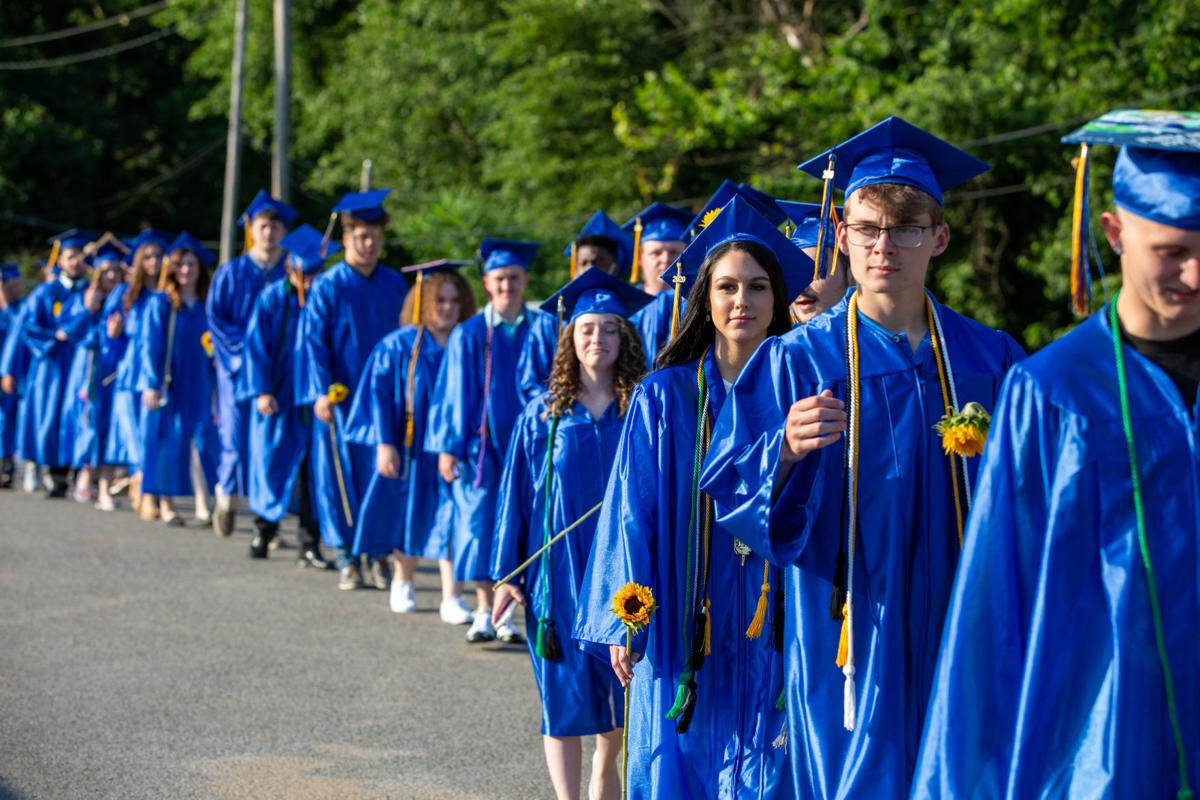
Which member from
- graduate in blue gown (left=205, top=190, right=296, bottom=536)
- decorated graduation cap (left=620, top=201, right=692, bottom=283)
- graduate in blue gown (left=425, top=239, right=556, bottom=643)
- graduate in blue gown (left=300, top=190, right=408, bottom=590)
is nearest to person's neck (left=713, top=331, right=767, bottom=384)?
decorated graduation cap (left=620, top=201, right=692, bottom=283)

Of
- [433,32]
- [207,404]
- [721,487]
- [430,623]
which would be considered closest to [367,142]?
[433,32]

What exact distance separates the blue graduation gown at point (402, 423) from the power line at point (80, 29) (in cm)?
2724

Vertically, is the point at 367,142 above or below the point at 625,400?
above

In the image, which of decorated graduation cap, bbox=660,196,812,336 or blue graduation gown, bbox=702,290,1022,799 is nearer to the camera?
blue graduation gown, bbox=702,290,1022,799

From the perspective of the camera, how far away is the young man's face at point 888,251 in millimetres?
3824

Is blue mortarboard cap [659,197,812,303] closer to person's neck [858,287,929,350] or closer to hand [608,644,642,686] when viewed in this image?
person's neck [858,287,929,350]

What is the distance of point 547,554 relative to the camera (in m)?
5.78

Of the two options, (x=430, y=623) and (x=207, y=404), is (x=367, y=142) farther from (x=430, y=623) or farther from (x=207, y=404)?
(x=430, y=623)

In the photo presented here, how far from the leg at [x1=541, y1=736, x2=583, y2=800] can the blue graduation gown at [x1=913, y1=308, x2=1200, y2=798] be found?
8.47 ft

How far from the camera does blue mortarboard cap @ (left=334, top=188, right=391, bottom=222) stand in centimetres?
1027

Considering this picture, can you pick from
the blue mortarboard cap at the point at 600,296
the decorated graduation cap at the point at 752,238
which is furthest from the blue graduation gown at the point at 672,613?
the blue mortarboard cap at the point at 600,296

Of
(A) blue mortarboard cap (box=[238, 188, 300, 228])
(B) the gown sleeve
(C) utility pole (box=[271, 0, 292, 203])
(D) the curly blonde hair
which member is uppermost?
(C) utility pole (box=[271, 0, 292, 203])

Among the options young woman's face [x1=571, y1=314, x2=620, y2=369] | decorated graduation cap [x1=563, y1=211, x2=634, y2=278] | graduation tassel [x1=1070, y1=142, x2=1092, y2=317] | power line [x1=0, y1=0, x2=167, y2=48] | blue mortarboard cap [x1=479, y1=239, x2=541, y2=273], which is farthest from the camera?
power line [x1=0, y1=0, x2=167, y2=48]

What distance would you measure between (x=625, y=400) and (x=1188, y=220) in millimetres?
3300
